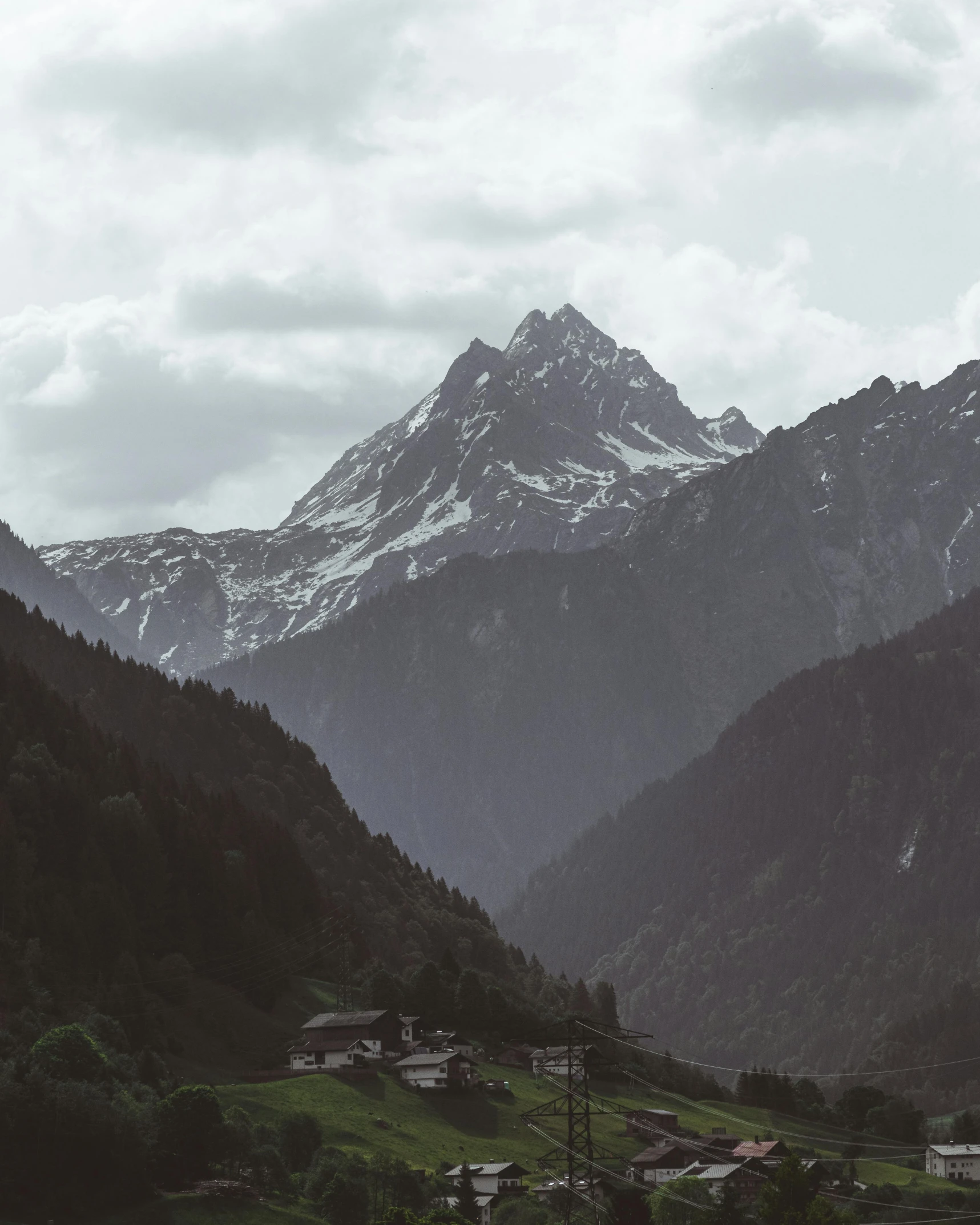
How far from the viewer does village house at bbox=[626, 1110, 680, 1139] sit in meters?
194

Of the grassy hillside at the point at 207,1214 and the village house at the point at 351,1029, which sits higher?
the village house at the point at 351,1029

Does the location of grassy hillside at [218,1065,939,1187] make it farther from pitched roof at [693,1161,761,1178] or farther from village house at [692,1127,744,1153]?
pitched roof at [693,1161,761,1178]

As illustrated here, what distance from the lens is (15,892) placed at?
620ft

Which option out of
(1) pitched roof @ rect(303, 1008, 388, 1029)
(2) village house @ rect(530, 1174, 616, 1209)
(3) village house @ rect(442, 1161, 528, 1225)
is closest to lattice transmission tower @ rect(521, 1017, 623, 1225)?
(2) village house @ rect(530, 1174, 616, 1209)

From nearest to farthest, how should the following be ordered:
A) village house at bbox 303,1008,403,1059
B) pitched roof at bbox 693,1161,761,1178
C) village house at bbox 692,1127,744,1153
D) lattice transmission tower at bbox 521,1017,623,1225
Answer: lattice transmission tower at bbox 521,1017,623,1225 → pitched roof at bbox 693,1161,761,1178 → village house at bbox 692,1127,744,1153 → village house at bbox 303,1008,403,1059

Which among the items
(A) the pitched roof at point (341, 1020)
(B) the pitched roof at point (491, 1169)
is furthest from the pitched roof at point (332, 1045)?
(B) the pitched roof at point (491, 1169)

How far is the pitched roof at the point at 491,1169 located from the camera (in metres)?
161

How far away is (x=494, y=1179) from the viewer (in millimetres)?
160875

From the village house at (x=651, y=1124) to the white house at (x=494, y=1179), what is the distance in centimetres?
3270

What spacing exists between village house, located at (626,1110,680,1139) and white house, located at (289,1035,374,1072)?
26.3 metres

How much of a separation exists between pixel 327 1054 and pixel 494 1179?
3315 centimetres

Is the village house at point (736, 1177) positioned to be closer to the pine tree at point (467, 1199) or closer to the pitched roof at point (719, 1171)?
the pitched roof at point (719, 1171)

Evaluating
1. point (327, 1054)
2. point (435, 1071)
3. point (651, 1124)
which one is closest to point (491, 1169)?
point (327, 1054)

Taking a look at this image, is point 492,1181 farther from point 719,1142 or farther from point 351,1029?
point 719,1142
